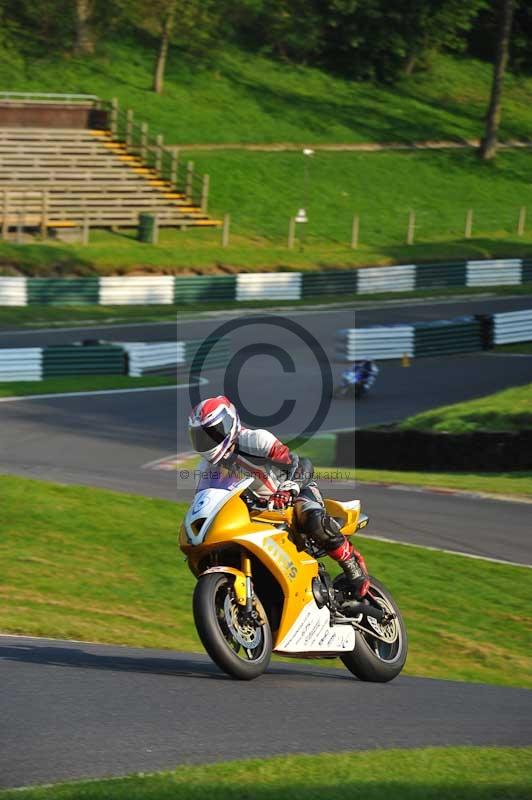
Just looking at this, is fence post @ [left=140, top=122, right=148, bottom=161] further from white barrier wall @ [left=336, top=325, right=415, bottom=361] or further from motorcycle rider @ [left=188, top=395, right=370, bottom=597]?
motorcycle rider @ [left=188, top=395, right=370, bottom=597]

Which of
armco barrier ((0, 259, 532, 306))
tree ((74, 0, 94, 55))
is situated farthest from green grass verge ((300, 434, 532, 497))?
tree ((74, 0, 94, 55))

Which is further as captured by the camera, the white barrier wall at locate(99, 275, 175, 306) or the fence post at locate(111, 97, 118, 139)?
the fence post at locate(111, 97, 118, 139)

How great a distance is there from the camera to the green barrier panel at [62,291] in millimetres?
36000

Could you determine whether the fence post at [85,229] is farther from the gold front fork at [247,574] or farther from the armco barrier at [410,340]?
the gold front fork at [247,574]

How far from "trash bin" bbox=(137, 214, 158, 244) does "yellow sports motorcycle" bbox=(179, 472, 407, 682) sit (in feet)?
120

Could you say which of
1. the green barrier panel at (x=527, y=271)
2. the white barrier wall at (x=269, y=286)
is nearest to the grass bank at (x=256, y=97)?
the green barrier panel at (x=527, y=271)

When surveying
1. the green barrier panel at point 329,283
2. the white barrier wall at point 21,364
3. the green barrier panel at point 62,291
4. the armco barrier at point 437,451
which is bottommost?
the green barrier panel at point 329,283

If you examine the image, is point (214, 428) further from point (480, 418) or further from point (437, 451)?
point (480, 418)

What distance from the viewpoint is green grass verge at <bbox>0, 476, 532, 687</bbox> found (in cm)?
1066

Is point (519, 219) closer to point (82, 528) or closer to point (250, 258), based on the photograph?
point (250, 258)

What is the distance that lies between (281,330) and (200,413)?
27.3 metres

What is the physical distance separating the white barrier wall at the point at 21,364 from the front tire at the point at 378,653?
62.4 feet

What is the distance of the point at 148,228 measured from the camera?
4441cm

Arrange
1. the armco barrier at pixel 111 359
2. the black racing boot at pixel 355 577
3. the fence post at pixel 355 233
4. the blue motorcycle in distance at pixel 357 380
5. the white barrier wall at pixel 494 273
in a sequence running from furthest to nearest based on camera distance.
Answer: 1. the fence post at pixel 355 233
2. the white barrier wall at pixel 494 273
3. the armco barrier at pixel 111 359
4. the blue motorcycle in distance at pixel 357 380
5. the black racing boot at pixel 355 577
